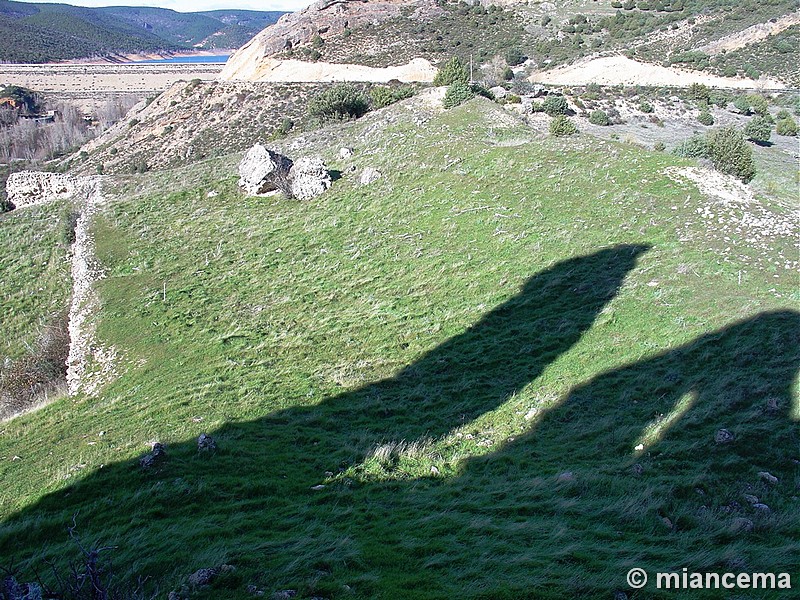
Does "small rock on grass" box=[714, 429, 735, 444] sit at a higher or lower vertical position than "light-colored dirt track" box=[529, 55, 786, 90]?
lower

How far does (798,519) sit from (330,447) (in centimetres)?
671

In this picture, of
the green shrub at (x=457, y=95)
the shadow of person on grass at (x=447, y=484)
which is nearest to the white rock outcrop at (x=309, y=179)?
the green shrub at (x=457, y=95)

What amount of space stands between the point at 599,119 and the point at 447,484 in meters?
31.6

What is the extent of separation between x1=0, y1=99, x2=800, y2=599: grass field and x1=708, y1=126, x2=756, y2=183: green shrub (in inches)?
72.6

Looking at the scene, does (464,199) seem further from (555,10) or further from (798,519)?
(555,10)

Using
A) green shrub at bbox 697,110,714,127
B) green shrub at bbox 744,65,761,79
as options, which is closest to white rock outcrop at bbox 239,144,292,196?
green shrub at bbox 697,110,714,127

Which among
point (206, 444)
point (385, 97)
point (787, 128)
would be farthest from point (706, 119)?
point (206, 444)

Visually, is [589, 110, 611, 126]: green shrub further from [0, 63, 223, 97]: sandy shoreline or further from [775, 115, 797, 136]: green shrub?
[0, 63, 223, 97]: sandy shoreline

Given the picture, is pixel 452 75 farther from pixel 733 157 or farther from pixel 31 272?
pixel 31 272

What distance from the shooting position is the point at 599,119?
3369cm

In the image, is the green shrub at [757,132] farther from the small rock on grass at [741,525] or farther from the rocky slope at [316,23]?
the rocky slope at [316,23]

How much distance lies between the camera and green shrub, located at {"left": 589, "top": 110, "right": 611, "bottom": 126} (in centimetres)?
3375

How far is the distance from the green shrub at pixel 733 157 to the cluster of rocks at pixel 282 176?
15712 mm

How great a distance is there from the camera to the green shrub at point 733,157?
19250 mm
